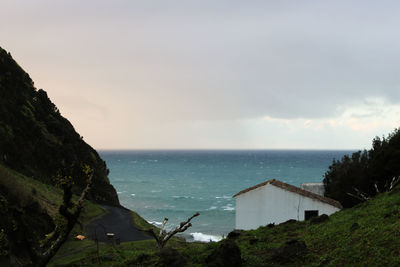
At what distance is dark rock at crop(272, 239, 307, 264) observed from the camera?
17.0m

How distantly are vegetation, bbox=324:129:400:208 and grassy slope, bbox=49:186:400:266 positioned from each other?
29.1 feet

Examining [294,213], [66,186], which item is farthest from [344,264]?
[294,213]

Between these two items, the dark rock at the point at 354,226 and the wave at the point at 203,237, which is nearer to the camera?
the dark rock at the point at 354,226

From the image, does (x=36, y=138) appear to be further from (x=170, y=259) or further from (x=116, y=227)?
(x=170, y=259)

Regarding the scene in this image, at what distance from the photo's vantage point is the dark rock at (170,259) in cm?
1686

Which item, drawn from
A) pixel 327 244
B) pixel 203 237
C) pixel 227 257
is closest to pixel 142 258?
pixel 227 257

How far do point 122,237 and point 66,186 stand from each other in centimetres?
2695

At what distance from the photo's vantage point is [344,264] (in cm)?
1514

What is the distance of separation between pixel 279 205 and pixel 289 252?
16613 millimetres

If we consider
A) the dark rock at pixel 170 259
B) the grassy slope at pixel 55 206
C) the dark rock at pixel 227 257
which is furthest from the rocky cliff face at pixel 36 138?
the dark rock at pixel 227 257

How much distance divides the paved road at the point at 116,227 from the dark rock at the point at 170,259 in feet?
56.1

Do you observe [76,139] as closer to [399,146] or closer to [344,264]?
[399,146]

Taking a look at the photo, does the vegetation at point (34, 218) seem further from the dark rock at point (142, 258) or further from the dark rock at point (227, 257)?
the dark rock at point (227, 257)

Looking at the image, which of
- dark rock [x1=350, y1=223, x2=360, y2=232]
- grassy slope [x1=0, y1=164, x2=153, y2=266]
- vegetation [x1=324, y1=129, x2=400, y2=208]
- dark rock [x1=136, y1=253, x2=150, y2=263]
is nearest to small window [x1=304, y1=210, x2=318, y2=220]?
vegetation [x1=324, y1=129, x2=400, y2=208]
